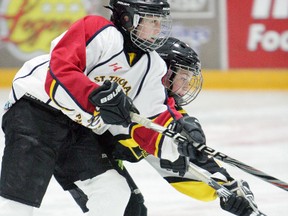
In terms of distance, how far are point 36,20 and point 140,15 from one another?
470 cm

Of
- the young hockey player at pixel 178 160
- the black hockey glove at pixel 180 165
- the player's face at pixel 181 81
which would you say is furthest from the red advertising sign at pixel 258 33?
the black hockey glove at pixel 180 165

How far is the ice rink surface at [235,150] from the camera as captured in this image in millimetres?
3982

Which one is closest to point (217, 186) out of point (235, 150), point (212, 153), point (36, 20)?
point (212, 153)

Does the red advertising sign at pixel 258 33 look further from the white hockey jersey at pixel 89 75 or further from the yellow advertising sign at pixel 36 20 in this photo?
the white hockey jersey at pixel 89 75

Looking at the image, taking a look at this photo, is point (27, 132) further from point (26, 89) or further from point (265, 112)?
point (265, 112)

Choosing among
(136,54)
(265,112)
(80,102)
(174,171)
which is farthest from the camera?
(265,112)

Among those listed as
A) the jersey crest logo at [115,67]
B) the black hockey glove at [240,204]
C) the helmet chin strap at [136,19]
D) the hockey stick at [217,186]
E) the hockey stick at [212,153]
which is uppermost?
the helmet chin strap at [136,19]

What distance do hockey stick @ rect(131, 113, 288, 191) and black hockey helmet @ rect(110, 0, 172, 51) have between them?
11.5 inches

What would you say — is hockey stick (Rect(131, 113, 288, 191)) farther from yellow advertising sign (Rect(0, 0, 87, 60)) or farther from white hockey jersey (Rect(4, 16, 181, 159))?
yellow advertising sign (Rect(0, 0, 87, 60))

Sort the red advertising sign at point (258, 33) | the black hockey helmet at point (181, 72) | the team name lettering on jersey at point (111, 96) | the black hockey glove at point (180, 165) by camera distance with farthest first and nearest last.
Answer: the red advertising sign at point (258, 33) < the black hockey helmet at point (181, 72) < the black hockey glove at point (180, 165) < the team name lettering on jersey at point (111, 96)

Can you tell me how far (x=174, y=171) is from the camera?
11.0ft

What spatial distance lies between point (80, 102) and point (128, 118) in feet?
0.60

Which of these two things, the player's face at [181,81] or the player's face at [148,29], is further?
the player's face at [181,81]

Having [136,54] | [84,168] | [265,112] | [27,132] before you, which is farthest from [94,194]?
[265,112]
